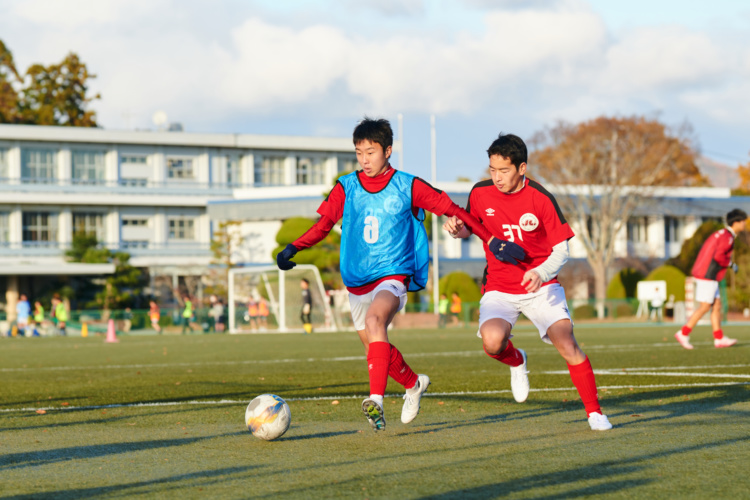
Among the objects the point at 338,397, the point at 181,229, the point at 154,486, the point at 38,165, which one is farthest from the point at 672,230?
the point at 154,486

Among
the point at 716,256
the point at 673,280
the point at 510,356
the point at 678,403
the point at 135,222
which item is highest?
the point at 135,222

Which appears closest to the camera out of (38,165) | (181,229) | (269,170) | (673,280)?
(673,280)

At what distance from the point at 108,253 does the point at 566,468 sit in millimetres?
55043

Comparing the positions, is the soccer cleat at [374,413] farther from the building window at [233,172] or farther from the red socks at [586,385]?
the building window at [233,172]

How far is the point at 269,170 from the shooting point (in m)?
66.9

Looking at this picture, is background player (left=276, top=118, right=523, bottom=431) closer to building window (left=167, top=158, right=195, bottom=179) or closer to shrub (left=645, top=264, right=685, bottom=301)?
shrub (left=645, top=264, right=685, bottom=301)

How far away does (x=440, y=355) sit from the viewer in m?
16.3

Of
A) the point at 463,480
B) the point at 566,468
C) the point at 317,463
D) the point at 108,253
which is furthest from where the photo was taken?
the point at 108,253

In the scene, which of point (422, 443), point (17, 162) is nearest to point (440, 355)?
point (422, 443)

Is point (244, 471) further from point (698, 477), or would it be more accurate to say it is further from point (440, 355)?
point (440, 355)

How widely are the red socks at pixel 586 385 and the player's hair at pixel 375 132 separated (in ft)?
6.55

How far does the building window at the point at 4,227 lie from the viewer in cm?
5831

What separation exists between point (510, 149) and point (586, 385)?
1653mm

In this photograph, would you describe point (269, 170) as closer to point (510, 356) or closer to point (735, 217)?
point (735, 217)
